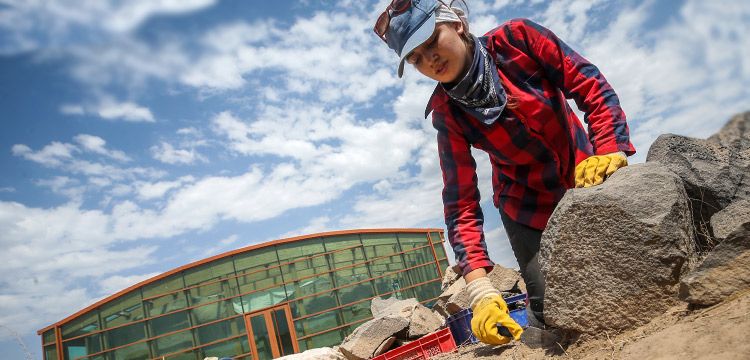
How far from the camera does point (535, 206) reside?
8.64 feet

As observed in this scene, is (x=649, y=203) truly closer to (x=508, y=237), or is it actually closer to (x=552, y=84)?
(x=552, y=84)

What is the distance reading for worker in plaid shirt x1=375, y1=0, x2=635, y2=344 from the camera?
7.50ft

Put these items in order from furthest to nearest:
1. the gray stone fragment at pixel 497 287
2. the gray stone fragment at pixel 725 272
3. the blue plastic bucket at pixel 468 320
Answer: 1. the gray stone fragment at pixel 497 287
2. the blue plastic bucket at pixel 468 320
3. the gray stone fragment at pixel 725 272

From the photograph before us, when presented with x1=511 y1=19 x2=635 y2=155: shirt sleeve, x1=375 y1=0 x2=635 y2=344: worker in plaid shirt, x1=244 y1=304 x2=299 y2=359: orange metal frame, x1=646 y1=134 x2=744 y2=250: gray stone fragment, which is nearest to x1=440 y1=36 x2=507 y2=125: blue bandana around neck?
x1=375 y1=0 x2=635 y2=344: worker in plaid shirt

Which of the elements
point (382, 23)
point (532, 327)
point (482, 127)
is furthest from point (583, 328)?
point (382, 23)

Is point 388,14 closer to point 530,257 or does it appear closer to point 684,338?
point 530,257

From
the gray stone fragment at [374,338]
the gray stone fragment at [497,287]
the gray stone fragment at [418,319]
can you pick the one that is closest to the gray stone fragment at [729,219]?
the gray stone fragment at [497,287]

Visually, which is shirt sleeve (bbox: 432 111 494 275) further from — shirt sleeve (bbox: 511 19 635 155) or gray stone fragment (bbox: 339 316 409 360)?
gray stone fragment (bbox: 339 316 409 360)

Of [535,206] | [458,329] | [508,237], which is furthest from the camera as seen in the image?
[458,329]

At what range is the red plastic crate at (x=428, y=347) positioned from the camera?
21.3 feet

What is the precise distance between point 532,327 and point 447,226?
76 centimetres

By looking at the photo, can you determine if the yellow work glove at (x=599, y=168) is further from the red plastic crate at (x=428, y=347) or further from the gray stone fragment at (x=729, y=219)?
the red plastic crate at (x=428, y=347)

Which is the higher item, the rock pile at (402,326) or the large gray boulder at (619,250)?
the large gray boulder at (619,250)

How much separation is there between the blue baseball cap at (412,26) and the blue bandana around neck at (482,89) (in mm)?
296
